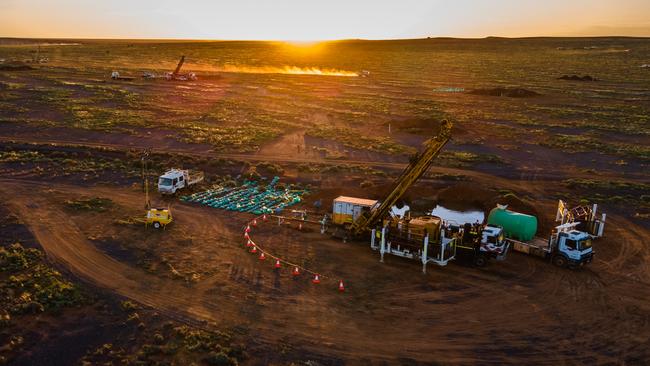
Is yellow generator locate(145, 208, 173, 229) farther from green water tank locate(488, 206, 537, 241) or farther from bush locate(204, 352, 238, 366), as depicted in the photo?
green water tank locate(488, 206, 537, 241)

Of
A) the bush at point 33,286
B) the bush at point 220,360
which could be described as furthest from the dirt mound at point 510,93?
the bush at point 220,360

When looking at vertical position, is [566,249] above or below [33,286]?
above

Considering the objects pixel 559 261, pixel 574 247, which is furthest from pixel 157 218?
pixel 574 247

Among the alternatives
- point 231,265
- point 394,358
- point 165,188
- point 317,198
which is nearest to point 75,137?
point 165,188

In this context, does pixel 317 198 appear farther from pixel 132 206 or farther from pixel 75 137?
pixel 75 137

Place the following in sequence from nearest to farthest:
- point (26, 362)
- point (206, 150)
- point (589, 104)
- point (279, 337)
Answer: point (26, 362) < point (279, 337) < point (206, 150) < point (589, 104)

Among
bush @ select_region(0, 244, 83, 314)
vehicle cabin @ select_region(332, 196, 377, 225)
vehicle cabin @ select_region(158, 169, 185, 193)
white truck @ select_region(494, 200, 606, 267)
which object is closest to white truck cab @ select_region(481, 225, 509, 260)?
white truck @ select_region(494, 200, 606, 267)

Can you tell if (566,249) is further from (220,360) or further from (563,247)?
(220,360)
